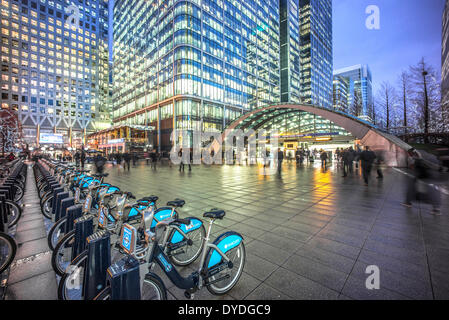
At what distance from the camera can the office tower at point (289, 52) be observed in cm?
7400

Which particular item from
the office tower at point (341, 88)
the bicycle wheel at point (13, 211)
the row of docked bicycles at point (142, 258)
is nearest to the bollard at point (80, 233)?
the row of docked bicycles at point (142, 258)

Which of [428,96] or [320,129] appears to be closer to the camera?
[428,96]

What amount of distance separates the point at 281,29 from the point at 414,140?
76.0m

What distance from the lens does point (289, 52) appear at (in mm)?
74875

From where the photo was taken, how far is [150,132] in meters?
49.5

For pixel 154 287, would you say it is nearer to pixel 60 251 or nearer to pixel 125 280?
pixel 125 280

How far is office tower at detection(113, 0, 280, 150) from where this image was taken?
141 ft

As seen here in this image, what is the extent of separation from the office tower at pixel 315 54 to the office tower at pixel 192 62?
3048 cm

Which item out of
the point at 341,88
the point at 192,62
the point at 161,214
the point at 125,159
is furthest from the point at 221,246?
the point at 341,88

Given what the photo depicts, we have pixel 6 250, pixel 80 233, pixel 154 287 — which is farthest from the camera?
pixel 6 250

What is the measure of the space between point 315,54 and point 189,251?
115963 millimetres

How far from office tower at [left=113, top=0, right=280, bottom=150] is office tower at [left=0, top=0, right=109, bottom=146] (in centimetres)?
2570
